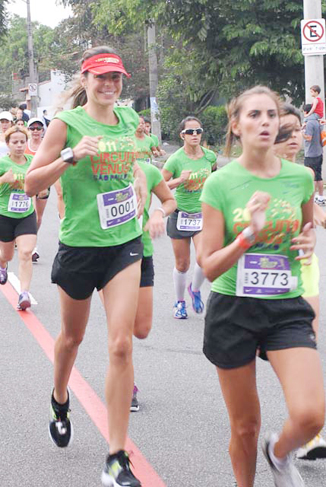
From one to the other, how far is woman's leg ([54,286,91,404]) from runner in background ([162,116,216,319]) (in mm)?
3489

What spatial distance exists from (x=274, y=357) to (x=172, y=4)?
20.3m

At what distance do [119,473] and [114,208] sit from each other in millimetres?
1329

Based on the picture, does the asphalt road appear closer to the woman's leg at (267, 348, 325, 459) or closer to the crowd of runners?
the crowd of runners

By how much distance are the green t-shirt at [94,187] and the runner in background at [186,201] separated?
3.62 meters

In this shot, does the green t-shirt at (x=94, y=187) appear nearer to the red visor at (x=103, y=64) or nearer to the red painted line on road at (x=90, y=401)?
the red visor at (x=103, y=64)

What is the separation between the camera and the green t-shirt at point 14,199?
912 cm

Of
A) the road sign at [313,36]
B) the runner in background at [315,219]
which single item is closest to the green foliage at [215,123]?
the road sign at [313,36]

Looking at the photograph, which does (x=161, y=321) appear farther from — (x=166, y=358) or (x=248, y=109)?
(x=248, y=109)

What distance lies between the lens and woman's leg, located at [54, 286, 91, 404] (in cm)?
471

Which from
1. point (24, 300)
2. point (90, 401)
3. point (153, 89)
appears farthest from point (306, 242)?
point (153, 89)

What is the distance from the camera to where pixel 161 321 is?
8484 mm

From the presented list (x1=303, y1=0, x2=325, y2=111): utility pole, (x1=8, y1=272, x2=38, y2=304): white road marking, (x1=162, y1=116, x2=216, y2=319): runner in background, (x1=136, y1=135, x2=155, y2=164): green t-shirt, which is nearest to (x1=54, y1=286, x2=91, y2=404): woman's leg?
(x1=162, y1=116, x2=216, y2=319): runner in background

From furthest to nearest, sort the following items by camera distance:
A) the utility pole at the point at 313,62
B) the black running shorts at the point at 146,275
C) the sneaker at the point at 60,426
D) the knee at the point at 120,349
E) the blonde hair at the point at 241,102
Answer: the utility pole at the point at 313,62 → the black running shorts at the point at 146,275 → the sneaker at the point at 60,426 → the knee at the point at 120,349 → the blonde hair at the point at 241,102

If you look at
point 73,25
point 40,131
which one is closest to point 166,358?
point 40,131
